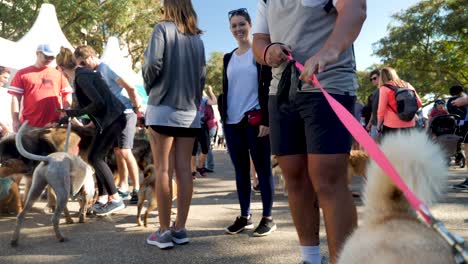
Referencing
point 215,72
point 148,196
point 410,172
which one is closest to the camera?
point 410,172

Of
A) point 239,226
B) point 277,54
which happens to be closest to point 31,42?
point 239,226

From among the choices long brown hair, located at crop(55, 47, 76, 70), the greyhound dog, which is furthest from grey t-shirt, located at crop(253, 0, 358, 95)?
long brown hair, located at crop(55, 47, 76, 70)

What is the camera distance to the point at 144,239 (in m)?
3.92

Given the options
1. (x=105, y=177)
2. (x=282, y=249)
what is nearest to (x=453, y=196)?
(x=282, y=249)

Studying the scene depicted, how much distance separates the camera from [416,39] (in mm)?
30328

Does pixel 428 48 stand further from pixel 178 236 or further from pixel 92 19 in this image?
pixel 178 236

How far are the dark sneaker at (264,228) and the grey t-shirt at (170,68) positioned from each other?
1.30m

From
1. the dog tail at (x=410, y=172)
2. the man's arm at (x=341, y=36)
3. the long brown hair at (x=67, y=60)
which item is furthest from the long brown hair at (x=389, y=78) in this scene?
the dog tail at (x=410, y=172)

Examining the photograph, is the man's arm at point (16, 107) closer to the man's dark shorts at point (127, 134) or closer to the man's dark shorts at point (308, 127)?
the man's dark shorts at point (127, 134)

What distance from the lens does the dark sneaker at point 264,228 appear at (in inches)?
156

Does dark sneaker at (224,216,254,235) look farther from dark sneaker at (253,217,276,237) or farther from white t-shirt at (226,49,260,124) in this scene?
white t-shirt at (226,49,260,124)

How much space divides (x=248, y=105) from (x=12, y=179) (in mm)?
2967

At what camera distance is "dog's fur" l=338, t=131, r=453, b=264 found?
1.29 m

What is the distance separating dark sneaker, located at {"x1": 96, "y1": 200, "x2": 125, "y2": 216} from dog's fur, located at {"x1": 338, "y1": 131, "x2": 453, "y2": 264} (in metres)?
Result: 3.82
